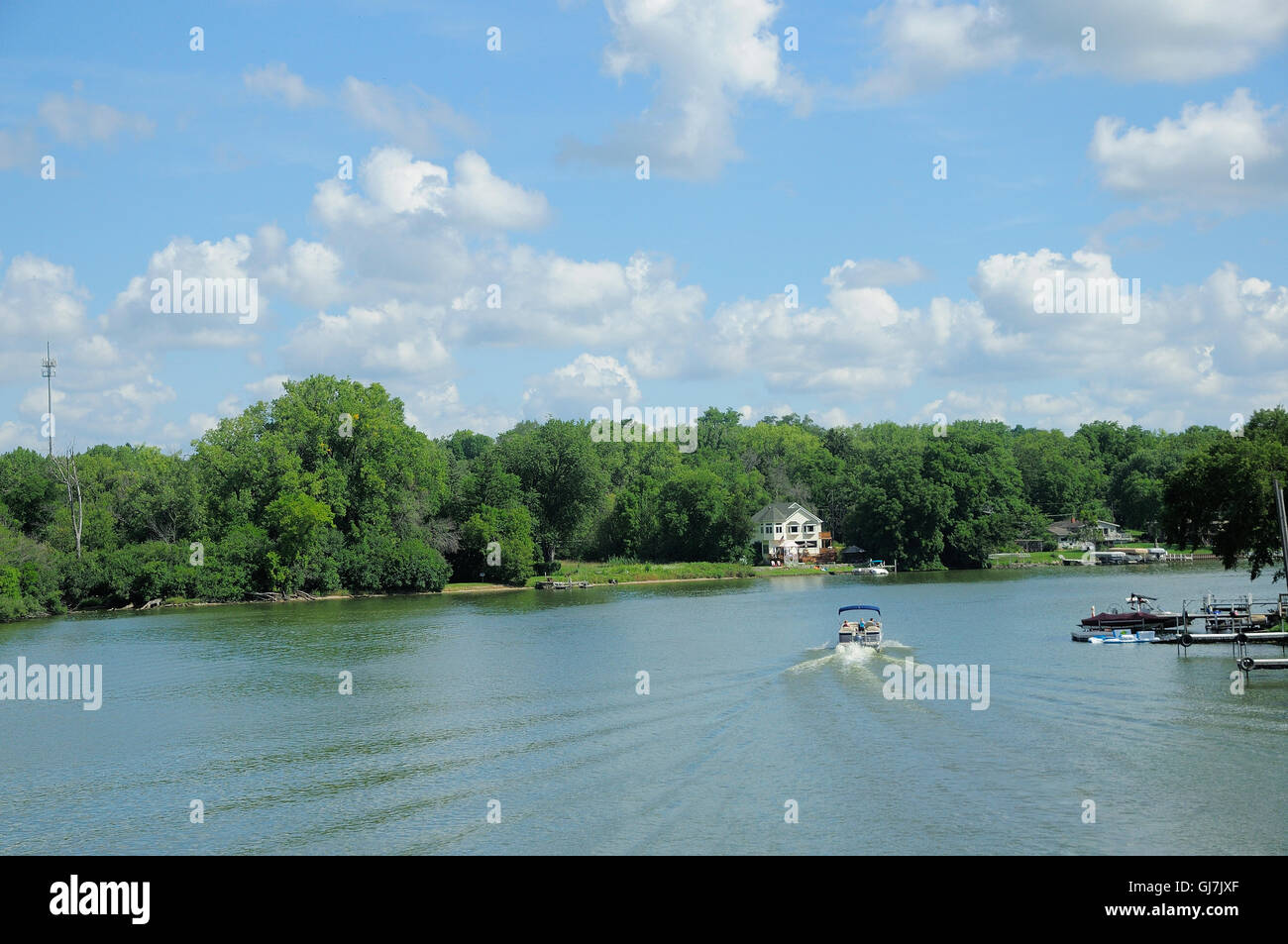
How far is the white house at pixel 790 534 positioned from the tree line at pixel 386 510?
218cm

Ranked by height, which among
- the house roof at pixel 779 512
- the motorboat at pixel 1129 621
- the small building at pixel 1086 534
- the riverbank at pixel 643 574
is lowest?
the riverbank at pixel 643 574

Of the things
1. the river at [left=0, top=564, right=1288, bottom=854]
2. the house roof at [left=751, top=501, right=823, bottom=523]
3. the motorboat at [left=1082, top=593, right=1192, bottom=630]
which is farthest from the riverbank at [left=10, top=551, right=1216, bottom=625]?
the motorboat at [left=1082, top=593, right=1192, bottom=630]

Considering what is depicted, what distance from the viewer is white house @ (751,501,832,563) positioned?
396 ft

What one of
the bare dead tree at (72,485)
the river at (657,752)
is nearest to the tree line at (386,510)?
the bare dead tree at (72,485)

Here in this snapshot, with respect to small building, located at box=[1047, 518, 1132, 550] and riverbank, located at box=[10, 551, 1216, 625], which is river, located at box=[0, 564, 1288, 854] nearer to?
riverbank, located at box=[10, 551, 1216, 625]

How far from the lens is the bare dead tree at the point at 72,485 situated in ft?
277

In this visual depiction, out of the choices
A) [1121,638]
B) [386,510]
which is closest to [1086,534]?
[386,510]

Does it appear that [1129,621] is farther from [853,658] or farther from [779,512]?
[779,512]

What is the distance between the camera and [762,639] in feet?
152

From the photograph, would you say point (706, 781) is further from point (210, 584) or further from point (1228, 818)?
point (210, 584)

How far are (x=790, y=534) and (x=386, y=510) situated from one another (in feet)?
172

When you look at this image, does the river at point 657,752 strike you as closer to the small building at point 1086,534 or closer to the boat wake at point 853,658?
the boat wake at point 853,658

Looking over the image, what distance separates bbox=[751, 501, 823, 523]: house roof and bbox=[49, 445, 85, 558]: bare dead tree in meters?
69.6

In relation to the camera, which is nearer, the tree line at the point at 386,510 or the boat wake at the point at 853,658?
the boat wake at the point at 853,658
